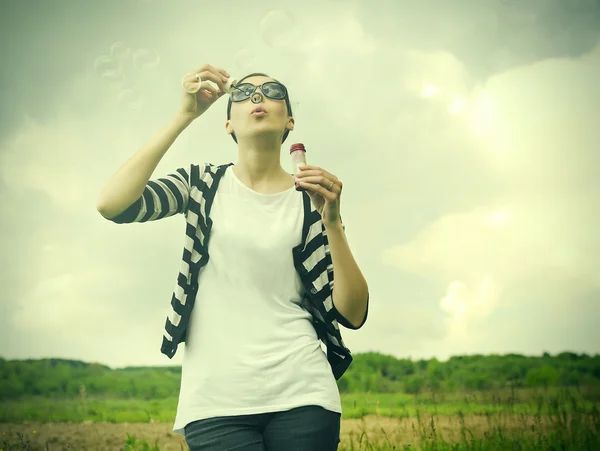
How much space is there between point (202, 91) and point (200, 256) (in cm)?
43

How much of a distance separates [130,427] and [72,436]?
17.5 inches

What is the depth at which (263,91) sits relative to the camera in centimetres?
166

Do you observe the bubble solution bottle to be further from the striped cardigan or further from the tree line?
the tree line

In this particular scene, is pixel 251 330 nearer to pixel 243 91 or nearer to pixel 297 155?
pixel 297 155

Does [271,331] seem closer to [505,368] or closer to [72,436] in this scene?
[72,436]

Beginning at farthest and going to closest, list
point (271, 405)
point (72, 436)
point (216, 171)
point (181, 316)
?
point (72, 436)
point (216, 171)
point (181, 316)
point (271, 405)


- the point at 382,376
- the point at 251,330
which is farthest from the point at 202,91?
the point at 382,376

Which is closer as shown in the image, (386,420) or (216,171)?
(216,171)

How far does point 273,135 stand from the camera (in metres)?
1.64

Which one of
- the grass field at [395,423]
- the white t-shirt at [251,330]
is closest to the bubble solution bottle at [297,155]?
the white t-shirt at [251,330]

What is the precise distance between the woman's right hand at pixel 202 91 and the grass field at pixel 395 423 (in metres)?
2.36

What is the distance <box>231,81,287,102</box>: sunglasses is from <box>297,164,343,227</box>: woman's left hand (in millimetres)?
295

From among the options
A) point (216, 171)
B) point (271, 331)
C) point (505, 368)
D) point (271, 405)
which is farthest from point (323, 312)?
point (505, 368)

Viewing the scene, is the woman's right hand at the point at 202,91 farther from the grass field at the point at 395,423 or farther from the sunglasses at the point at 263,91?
the grass field at the point at 395,423
